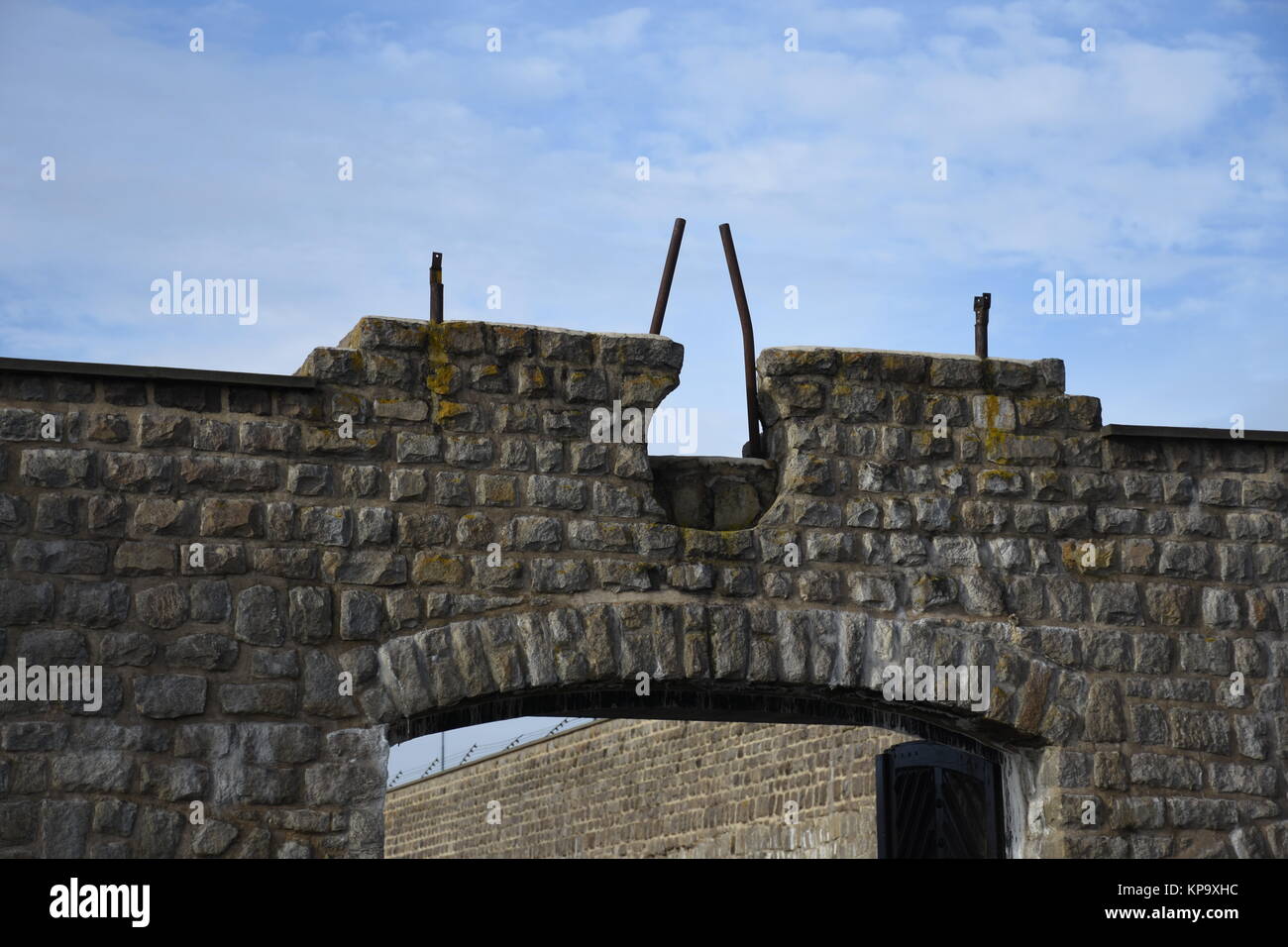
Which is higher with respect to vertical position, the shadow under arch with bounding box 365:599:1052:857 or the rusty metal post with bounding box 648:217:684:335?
the rusty metal post with bounding box 648:217:684:335

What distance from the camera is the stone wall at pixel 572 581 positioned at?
20.8ft

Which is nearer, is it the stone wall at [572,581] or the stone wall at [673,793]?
the stone wall at [572,581]

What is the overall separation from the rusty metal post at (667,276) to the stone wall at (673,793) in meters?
4.31

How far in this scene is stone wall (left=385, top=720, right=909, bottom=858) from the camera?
40.6 ft

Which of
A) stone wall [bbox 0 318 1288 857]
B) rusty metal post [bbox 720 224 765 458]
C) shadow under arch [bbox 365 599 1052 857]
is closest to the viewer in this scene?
stone wall [bbox 0 318 1288 857]

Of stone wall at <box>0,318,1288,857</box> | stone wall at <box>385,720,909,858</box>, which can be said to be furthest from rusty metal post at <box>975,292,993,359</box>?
stone wall at <box>385,720,909,858</box>

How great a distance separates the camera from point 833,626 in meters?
7.08

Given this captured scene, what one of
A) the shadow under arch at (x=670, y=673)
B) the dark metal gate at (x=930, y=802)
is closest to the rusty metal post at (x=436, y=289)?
the shadow under arch at (x=670, y=673)

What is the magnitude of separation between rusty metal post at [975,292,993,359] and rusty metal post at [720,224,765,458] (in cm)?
110

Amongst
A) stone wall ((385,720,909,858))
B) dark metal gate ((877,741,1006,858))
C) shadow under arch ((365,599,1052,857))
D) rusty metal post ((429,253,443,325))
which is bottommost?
stone wall ((385,720,909,858))

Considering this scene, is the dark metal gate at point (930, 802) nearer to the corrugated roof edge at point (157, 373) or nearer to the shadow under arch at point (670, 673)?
the shadow under arch at point (670, 673)

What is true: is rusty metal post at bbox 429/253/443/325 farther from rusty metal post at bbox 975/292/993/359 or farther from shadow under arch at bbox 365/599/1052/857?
rusty metal post at bbox 975/292/993/359

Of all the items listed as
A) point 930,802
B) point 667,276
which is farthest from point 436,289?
point 930,802

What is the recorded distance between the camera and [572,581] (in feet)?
22.5
